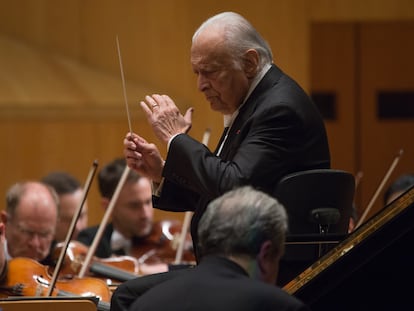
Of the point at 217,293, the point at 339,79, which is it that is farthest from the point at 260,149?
the point at 339,79

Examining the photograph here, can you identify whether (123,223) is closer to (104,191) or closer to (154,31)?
(104,191)

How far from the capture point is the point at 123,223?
6.63 metres

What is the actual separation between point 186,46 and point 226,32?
486 cm

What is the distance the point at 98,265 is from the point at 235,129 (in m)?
1.91

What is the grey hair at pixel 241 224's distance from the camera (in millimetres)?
2516

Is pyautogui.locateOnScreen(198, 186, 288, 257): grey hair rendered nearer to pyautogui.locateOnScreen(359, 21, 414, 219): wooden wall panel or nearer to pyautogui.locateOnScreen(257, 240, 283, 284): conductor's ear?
pyautogui.locateOnScreen(257, 240, 283, 284): conductor's ear

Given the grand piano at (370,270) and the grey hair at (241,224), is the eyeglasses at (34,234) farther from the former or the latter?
the grey hair at (241,224)

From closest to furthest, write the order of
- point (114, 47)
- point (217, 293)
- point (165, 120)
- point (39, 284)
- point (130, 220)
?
point (217, 293) → point (165, 120) → point (39, 284) → point (130, 220) → point (114, 47)

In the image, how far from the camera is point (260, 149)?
3490 millimetres

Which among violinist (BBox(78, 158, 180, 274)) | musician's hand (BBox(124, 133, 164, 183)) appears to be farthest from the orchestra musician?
musician's hand (BBox(124, 133, 164, 183))

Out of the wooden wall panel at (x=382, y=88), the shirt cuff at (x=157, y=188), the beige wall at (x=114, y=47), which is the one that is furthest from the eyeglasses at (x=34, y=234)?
the wooden wall panel at (x=382, y=88)

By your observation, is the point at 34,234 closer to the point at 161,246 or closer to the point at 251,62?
the point at 161,246

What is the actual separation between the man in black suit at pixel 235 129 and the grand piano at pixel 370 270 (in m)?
0.48

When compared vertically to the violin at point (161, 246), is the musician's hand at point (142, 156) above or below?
above
